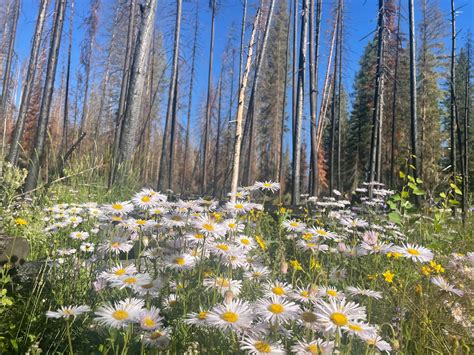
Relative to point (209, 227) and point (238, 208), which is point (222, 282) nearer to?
point (209, 227)

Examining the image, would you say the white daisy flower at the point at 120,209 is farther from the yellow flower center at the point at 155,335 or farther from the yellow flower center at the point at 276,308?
the yellow flower center at the point at 276,308

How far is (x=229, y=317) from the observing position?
1142 mm

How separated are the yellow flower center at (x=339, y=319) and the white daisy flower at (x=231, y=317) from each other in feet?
0.86

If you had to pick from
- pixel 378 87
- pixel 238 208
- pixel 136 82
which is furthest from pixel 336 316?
pixel 378 87

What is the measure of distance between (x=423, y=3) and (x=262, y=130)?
43.5 ft

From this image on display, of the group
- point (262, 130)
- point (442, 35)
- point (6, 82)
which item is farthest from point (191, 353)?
point (262, 130)

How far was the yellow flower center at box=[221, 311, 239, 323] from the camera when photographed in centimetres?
113

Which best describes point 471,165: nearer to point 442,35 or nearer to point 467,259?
point 442,35

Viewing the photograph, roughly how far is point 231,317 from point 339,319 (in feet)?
1.11

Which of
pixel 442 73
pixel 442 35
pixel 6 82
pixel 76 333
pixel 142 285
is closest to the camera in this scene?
pixel 142 285

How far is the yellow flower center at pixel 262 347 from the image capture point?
107 cm

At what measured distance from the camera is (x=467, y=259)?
2414 mm

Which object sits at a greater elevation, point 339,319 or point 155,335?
point 339,319

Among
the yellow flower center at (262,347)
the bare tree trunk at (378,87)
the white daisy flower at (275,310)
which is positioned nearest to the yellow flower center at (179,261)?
the white daisy flower at (275,310)
